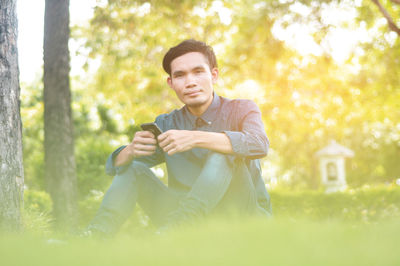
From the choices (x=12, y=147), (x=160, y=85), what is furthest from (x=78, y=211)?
(x=160, y=85)

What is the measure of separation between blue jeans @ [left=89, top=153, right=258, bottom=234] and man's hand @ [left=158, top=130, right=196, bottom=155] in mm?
199

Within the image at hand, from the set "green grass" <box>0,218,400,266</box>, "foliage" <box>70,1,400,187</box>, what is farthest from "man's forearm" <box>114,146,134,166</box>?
"foliage" <box>70,1,400,187</box>

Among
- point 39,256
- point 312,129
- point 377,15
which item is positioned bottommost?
point 39,256

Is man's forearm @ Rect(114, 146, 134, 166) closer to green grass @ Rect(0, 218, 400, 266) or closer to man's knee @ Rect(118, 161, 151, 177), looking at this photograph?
man's knee @ Rect(118, 161, 151, 177)

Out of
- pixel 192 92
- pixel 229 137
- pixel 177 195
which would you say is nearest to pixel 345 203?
pixel 192 92

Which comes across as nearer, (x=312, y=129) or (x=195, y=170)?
(x=195, y=170)

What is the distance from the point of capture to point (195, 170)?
3588 mm

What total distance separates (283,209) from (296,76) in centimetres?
585

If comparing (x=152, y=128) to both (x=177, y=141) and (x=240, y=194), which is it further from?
(x=240, y=194)

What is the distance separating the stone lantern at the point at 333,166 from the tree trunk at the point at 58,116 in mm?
12981

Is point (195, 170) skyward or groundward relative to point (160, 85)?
groundward

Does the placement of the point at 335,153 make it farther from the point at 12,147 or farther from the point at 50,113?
the point at 12,147

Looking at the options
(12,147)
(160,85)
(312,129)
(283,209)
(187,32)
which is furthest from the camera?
(312,129)

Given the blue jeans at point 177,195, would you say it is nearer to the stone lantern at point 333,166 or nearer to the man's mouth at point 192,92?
the man's mouth at point 192,92
